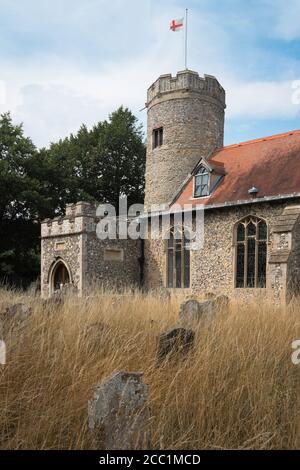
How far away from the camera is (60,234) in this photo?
19500 millimetres

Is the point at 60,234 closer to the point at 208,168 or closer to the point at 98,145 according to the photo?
the point at 208,168

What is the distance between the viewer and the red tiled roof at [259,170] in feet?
51.0

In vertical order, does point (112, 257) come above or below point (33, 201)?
below

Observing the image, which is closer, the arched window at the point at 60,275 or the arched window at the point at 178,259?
the arched window at the point at 178,259

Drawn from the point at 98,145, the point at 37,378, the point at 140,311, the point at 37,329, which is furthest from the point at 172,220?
the point at 98,145

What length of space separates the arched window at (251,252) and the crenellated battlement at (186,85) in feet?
25.6

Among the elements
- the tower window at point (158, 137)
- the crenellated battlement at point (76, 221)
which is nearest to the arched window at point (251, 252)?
the crenellated battlement at point (76, 221)

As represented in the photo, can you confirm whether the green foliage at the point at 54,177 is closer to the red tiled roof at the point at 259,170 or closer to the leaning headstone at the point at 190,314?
the red tiled roof at the point at 259,170

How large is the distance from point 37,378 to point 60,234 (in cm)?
1588

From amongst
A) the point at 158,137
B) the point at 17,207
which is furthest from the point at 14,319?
the point at 17,207

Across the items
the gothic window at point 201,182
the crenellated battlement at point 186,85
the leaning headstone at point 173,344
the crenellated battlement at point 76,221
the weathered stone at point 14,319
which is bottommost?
the leaning headstone at point 173,344

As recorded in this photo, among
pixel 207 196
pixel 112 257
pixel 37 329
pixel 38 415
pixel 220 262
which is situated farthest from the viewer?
pixel 112 257

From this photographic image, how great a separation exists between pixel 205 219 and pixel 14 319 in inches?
478
